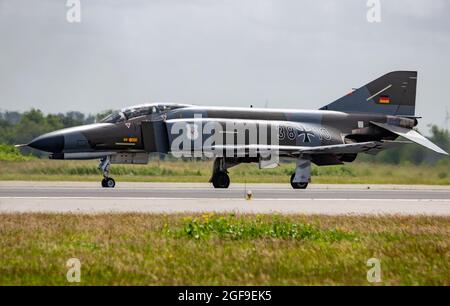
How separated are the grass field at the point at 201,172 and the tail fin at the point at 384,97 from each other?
557cm

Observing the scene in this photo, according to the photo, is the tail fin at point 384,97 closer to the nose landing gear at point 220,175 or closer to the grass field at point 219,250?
the nose landing gear at point 220,175

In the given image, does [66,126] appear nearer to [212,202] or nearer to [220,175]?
[220,175]

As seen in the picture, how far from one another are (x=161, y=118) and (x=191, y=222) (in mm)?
14703

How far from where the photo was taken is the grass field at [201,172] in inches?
1510

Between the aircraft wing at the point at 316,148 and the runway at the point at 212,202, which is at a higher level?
the aircraft wing at the point at 316,148

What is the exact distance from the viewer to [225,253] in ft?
40.0

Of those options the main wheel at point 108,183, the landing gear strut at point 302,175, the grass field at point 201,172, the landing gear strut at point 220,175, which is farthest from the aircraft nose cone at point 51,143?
the grass field at point 201,172

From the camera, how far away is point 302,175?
98.1 ft

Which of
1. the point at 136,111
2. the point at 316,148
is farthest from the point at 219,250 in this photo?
the point at 316,148

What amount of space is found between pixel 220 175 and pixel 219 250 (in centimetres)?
1658

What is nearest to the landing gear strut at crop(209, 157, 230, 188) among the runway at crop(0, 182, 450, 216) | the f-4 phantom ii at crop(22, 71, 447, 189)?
the f-4 phantom ii at crop(22, 71, 447, 189)

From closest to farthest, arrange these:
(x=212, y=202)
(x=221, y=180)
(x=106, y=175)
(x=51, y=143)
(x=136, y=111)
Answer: (x=212, y=202), (x=51, y=143), (x=106, y=175), (x=136, y=111), (x=221, y=180)
